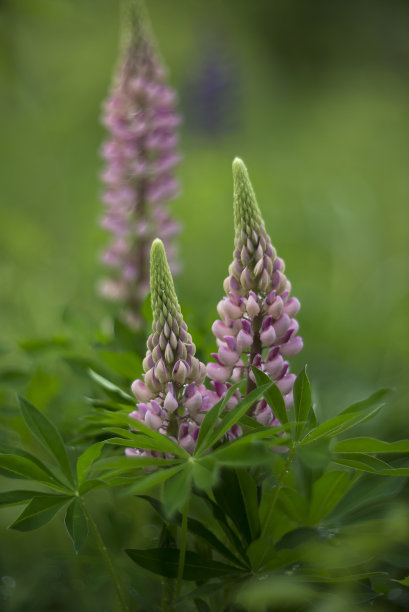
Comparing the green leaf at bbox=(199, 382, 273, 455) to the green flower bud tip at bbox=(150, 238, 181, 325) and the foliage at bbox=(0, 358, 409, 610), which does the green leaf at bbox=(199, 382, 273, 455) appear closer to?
the foliage at bbox=(0, 358, 409, 610)

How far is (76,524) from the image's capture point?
796 millimetres

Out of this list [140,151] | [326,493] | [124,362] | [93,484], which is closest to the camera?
[93,484]

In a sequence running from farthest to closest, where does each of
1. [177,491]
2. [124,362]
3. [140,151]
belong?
[140,151]
[124,362]
[177,491]

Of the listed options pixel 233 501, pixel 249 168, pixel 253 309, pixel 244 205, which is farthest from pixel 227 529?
pixel 249 168

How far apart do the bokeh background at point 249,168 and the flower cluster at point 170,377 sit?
0.93 ft

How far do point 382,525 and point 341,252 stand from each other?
212cm

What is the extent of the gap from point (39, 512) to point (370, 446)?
400 mm

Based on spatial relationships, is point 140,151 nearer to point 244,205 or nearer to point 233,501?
point 244,205

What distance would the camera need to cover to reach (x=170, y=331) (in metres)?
0.81

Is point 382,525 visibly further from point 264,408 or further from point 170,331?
point 170,331

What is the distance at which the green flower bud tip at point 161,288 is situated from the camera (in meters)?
0.80

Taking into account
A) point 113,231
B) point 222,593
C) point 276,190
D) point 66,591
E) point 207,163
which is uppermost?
point 207,163

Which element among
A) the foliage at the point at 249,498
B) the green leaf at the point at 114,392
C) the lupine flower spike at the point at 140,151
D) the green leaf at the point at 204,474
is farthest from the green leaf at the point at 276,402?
the lupine flower spike at the point at 140,151

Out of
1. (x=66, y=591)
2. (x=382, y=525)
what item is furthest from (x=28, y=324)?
(x=382, y=525)
